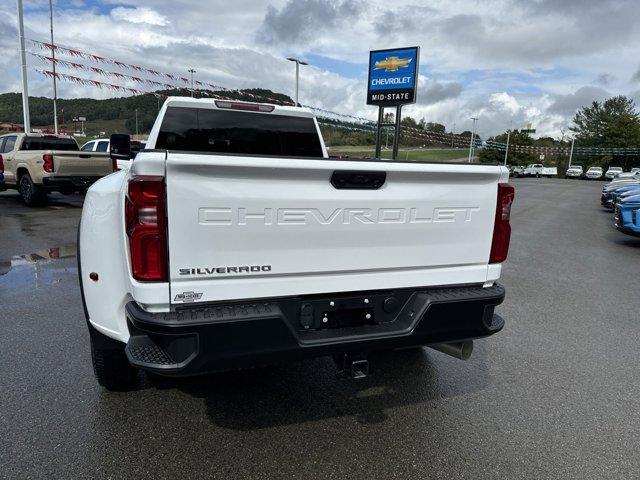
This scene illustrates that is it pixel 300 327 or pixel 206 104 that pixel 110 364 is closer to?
pixel 300 327

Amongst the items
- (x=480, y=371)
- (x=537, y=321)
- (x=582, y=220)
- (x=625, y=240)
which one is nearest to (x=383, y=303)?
(x=480, y=371)

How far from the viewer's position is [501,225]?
9.86 ft

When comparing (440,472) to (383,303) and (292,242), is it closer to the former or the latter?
(383,303)

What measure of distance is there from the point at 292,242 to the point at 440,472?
146cm

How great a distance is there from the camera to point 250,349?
237cm

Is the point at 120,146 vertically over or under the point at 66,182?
over

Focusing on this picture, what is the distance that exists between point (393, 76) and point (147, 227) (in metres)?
21.4

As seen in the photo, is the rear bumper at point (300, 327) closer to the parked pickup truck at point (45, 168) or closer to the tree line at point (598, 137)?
the parked pickup truck at point (45, 168)

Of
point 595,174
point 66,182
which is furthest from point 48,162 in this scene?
point 595,174

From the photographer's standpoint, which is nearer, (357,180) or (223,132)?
(357,180)

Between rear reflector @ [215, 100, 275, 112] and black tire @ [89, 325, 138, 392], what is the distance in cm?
233

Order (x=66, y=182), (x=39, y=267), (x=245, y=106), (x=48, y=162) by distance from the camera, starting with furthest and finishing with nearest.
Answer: (x=66, y=182)
(x=48, y=162)
(x=39, y=267)
(x=245, y=106)

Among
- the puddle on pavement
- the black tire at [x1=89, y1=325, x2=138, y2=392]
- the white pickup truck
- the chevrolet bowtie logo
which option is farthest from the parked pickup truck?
the chevrolet bowtie logo

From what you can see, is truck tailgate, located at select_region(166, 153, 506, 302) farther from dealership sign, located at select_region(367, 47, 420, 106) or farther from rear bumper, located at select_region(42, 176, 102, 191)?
dealership sign, located at select_region(367, 47, 420, 106)
